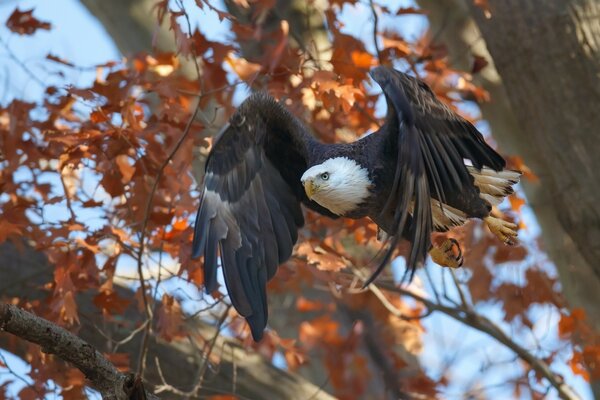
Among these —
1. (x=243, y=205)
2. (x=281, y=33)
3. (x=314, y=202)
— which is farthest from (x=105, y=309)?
(x=281, y=33)

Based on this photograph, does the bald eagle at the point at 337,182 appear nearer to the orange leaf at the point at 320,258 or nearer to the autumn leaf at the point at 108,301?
the orange leaf at the point at 320,258

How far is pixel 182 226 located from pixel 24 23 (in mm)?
1189

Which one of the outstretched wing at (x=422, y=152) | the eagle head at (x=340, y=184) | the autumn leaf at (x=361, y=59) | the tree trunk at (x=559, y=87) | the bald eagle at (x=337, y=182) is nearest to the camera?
the outstretched wing at (x=422, y=152)

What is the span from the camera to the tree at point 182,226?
13.4 feet

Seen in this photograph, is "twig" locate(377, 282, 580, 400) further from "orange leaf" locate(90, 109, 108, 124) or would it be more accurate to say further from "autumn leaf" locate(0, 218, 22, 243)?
"autumn leaf" locate(0, 218, 22, 243)

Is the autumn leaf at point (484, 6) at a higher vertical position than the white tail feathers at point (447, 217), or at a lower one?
higher

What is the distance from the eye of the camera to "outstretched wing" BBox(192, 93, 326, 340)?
4.04m

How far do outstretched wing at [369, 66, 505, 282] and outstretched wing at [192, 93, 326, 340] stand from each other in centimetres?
60

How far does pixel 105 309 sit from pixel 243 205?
737mm

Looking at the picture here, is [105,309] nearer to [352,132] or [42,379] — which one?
[42,379]

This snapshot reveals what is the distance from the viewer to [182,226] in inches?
172

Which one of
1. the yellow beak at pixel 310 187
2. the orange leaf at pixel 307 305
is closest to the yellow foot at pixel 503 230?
the yellow beak at pixel 310 187

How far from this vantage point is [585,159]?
468 cm

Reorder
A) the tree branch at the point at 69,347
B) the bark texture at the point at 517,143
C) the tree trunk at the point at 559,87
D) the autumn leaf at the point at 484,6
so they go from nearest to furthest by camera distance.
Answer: the tree branch at the point at 69,347, the tree trunk at the point at 559,87, the autumn leaf at the point at 484,6, the bark texture at the point at 517,143
